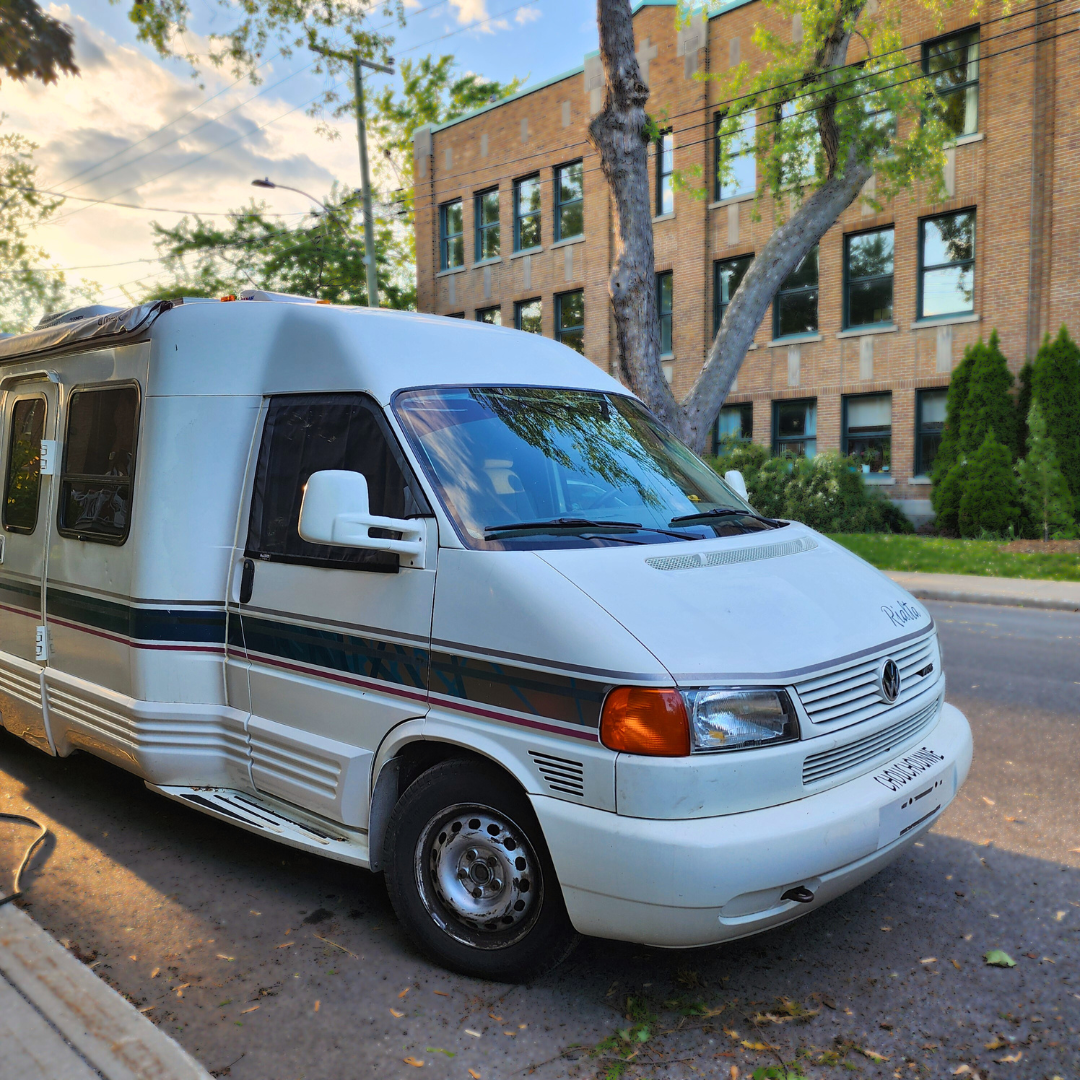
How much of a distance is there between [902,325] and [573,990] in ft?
67.7

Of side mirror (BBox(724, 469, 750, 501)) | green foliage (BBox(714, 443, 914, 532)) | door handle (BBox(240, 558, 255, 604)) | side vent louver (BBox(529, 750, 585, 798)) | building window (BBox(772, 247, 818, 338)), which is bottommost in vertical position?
side vent louver (BBox(529, 750, 585, 798))

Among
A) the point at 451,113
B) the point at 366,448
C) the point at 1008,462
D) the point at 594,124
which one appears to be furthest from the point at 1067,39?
the point at 451,113

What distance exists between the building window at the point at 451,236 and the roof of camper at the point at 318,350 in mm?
27700

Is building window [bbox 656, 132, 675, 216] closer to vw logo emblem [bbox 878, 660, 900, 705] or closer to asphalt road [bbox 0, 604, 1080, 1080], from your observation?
asphalt road [bbox 0, 604, 1080, 1080]

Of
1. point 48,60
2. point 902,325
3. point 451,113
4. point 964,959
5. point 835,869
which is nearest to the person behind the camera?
point 835,869

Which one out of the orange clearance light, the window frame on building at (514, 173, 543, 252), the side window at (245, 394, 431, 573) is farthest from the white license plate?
the window frame on building at (514, 173, 543, 252)

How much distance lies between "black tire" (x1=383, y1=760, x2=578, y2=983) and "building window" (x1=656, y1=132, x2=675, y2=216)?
925 inches

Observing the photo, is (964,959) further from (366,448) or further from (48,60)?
(48,60)

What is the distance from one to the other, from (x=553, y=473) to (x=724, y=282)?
73.5ft

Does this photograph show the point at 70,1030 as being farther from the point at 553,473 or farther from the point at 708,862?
the point at 553,473

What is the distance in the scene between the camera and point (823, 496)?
68.7ft

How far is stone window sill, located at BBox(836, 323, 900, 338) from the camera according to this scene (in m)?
21.6

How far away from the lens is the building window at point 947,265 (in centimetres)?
2075

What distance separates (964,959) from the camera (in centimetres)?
356
